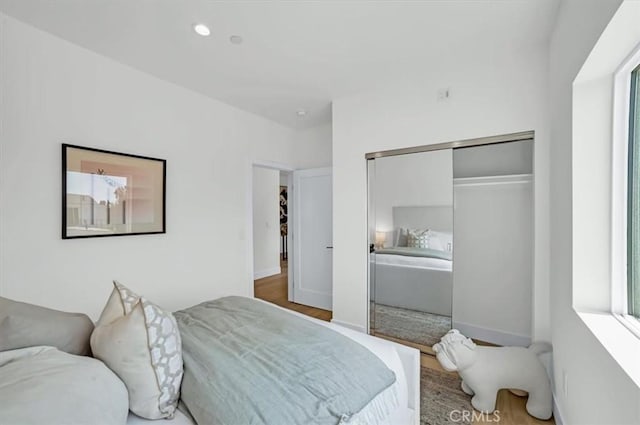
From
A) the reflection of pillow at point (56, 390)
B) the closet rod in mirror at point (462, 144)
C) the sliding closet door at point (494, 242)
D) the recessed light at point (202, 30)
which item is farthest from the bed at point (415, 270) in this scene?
the reflection of pillow at point (56, 390)

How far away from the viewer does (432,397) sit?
2.00 m

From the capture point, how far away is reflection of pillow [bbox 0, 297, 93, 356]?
98 centimetres

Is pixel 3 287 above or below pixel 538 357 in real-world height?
above

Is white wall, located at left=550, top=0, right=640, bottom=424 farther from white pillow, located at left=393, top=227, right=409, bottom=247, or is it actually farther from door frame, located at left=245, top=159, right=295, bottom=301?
door frame, located at left=245, top=159, right=295, bottom=301

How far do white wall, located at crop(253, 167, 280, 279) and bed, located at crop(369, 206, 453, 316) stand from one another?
3138 millimetres

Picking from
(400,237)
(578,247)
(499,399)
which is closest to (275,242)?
(400,237)

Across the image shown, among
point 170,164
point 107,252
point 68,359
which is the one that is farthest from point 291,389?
point 170,164

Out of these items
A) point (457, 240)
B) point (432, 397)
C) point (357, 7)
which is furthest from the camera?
point (457, 240)

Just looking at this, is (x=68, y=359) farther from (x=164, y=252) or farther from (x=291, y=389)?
(x=164, y=252)

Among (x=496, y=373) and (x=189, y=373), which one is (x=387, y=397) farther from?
(x=496, y=373)

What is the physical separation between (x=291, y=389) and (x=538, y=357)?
6.52 feet

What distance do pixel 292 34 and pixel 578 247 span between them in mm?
2229

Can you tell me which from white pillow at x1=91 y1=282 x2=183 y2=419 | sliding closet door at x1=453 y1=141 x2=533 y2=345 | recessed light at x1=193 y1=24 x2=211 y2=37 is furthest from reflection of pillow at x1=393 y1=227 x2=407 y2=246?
recessed light at x1=193 y1=24 x2=211 y2=37

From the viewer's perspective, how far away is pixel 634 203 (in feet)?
4.11
